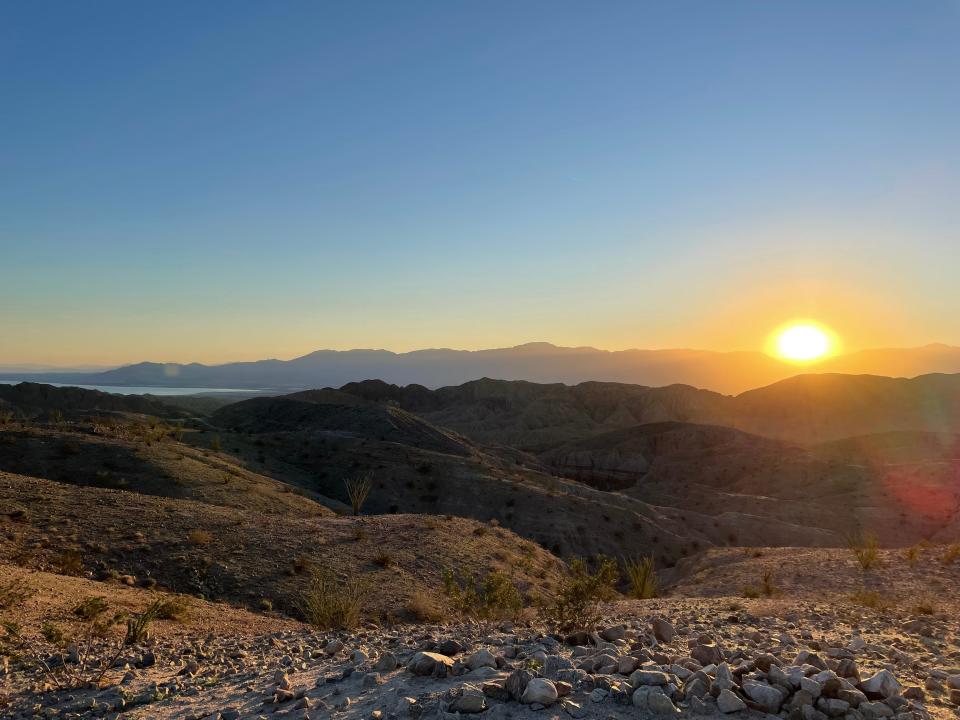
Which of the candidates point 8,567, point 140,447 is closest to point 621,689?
point 8,567

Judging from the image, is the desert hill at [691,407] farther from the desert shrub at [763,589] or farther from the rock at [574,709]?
the rock at [574,709]

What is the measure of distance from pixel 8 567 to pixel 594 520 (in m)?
24.8

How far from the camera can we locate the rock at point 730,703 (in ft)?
13.7

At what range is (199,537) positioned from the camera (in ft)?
45.3

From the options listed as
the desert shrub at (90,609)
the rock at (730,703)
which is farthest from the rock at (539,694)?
the desert shrub at (90,609)

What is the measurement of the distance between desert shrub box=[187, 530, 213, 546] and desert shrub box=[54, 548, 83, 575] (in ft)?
6.95

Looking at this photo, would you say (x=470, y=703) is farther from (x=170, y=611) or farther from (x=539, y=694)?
(x=170, y=611)

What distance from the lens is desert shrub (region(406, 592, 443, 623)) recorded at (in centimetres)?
1069

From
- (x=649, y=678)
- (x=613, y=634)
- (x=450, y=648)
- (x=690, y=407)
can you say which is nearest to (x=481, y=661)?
(x=450, y=648)

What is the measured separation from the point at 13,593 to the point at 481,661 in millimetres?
6808

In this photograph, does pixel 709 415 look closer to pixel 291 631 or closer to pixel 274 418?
pixel 274 418

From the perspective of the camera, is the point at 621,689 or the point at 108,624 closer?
the point at 621,689

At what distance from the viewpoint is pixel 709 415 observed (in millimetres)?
102812

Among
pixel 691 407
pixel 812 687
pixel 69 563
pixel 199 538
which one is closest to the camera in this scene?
pixel 812 687
